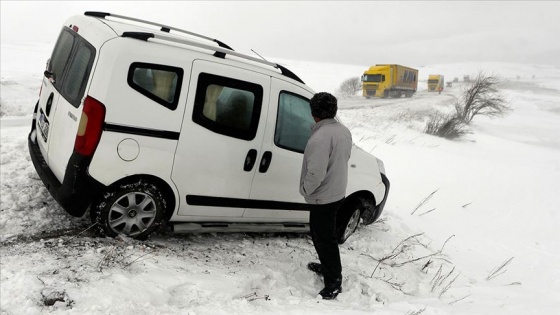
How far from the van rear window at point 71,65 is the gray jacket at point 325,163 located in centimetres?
205

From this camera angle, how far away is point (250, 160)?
4.01 m

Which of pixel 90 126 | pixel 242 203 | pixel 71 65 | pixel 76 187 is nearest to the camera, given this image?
pixel 90 126

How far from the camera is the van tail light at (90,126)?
324cm

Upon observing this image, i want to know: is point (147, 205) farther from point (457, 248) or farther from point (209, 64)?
point (457, 248)

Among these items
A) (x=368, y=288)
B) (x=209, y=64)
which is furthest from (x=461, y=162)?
(x=209, y=64)

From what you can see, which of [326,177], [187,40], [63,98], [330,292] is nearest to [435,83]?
[187,40]

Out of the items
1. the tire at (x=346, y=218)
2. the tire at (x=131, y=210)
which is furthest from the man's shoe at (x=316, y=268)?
the tire at (x=131, y=210)

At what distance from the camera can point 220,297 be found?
3031 mm

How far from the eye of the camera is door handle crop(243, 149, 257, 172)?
157 inches

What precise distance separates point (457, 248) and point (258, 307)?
4.22 m

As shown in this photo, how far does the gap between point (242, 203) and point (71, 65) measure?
84.2 inches

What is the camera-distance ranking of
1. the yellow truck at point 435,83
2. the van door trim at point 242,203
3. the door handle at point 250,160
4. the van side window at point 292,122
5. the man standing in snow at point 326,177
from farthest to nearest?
the yellow truck at point 435,83, the van side window at point 292,122, the door handle at point 250,160, the van door trim at point 242,203, the man standing in snow at point 326,177

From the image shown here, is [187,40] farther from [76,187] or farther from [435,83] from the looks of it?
[435,83]

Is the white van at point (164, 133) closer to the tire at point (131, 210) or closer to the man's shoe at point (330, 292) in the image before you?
the tire at point (131, 210)
